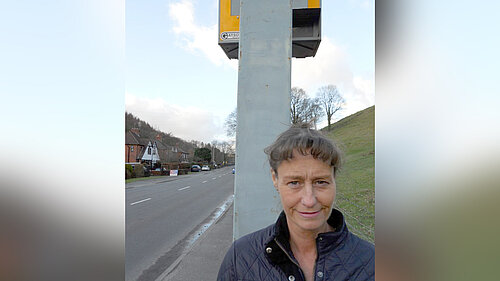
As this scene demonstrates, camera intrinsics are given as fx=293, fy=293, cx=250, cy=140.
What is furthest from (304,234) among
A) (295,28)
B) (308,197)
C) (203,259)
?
(203,259)

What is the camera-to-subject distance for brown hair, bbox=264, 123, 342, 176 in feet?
3.57

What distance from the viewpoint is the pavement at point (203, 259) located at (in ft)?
14.1

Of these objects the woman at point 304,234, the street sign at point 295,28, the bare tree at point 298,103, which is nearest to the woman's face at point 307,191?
the woman at point 304,234

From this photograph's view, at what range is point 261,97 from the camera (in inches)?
64.1

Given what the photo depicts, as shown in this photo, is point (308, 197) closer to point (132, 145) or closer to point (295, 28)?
point (295, 28)

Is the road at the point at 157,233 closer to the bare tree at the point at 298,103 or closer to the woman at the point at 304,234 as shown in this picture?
the bare tree at the point at 298,103

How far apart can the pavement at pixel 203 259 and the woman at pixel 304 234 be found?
11.1 feet

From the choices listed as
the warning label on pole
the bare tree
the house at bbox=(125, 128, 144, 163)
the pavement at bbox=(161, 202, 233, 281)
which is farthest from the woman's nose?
the house at bbox=(125, 128, 144, 163)

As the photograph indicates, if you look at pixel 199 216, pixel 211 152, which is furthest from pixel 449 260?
pixel 211 152

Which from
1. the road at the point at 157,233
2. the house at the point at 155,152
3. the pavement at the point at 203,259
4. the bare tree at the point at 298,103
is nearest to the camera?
the bare tree at the point at 298,103

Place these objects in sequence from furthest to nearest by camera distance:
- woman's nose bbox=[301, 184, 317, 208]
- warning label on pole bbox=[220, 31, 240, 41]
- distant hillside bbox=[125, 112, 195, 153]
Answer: distant hillside bbox=[125, 112, 195, 153] → warning label on pole bbox=[220, 31, 240, 41] → woman's nose bbox=[301, 184, 317, 208]

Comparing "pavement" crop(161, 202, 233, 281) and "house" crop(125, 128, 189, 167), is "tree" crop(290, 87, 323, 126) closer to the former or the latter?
"pavement" crop(161, 202, 233, 281)

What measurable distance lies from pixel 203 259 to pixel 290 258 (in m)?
4.30

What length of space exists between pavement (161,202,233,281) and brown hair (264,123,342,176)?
11.9 ft
